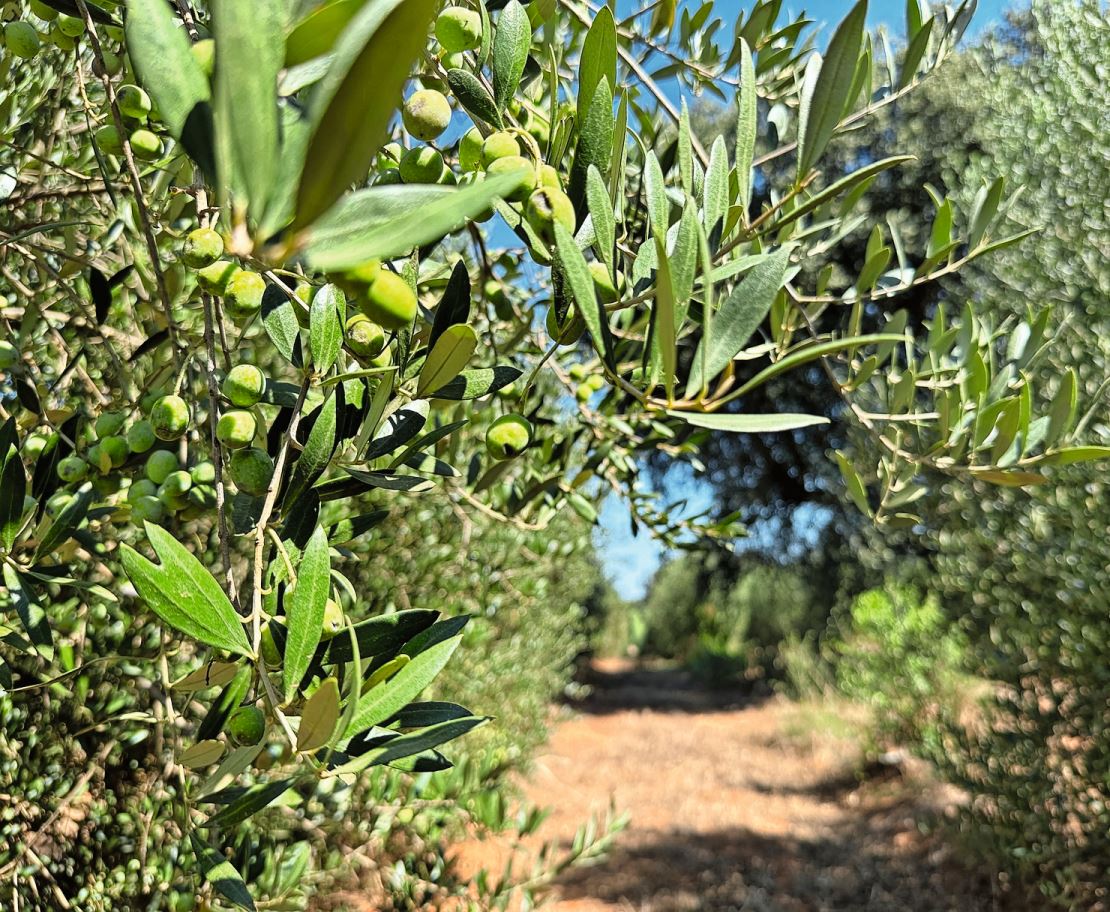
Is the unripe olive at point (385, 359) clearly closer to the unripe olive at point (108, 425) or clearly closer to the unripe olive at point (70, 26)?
the unripe olive at point (108, 425)

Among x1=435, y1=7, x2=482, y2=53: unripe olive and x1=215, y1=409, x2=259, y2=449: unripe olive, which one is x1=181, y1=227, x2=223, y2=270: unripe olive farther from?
x1=435, y1=7, x2=482, y2=53: unripe olive

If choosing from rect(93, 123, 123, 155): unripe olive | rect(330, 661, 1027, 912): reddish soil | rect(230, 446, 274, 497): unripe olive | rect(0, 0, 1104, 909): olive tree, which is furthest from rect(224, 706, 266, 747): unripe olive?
rect(330, 661, 1027, 912): reddish soil

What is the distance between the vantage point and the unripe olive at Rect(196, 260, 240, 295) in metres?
0.54

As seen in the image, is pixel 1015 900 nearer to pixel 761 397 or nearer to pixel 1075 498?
pixel 1075 498

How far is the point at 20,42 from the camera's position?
31.9 inches

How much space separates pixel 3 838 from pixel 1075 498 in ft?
13.5

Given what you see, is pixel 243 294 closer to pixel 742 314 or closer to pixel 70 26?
pixel 742 314

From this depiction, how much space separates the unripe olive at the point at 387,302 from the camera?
0.36 metres

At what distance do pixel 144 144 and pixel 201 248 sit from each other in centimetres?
36

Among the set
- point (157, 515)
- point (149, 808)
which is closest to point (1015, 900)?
point (149, 808)

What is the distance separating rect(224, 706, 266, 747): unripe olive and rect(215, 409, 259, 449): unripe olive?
0.20 metres

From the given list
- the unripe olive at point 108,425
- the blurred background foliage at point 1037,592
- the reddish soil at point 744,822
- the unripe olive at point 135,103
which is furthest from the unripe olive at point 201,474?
the blurred background foliage at point 1037,592

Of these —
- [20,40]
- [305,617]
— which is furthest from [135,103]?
[305,617]

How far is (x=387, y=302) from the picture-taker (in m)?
0.37
